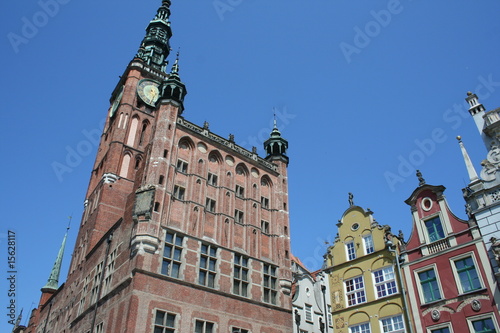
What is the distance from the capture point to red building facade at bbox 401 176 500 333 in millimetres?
21203

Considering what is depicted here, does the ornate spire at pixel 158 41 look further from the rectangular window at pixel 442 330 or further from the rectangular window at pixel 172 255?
the rectangular window at pixel 442 330

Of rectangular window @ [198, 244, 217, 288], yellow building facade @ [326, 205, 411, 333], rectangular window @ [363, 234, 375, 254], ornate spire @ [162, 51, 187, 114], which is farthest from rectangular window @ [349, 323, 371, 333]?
ornate spire @ [162, 51, 187, 114]

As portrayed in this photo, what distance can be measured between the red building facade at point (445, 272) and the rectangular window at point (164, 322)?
14.1 m

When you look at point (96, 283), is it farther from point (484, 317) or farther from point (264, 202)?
point (484, 317)

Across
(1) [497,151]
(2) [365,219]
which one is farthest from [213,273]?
(1) [497,151]

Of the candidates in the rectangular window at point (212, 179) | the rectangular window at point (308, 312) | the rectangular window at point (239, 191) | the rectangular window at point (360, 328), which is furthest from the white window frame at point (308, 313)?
the rectangular window at point (212, 179)

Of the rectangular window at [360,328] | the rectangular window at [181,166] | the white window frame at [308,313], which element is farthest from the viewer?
the white window frame at [308,313]

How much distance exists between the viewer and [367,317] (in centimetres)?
2572

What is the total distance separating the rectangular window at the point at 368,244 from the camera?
90.8 feet

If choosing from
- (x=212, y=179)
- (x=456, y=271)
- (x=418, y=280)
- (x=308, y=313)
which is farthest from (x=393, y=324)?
(x=212, y=179)

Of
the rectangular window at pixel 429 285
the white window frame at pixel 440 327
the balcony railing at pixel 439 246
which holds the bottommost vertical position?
the white window frame at pixel 440 327

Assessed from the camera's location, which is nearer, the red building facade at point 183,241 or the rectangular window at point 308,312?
the red building facade at point 183,241

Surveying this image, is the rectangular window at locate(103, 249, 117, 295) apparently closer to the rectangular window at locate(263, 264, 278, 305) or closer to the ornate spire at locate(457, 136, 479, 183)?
the rectangular window at locate(263, 264, 278, 305)

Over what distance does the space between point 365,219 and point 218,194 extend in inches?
444
